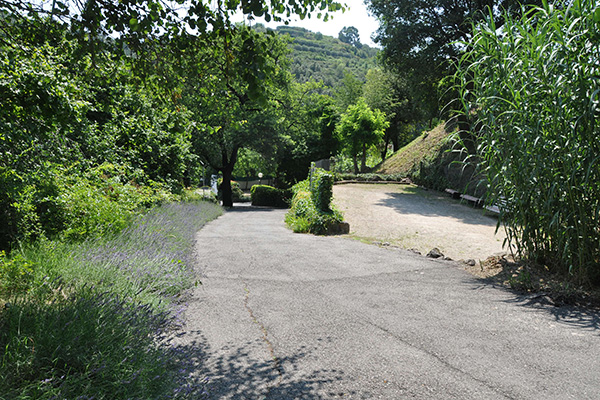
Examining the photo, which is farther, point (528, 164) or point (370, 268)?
point (370, 268)

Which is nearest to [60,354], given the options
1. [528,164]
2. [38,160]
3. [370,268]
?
[38,160]

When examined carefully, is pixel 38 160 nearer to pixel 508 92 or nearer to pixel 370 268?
pixel 370 268

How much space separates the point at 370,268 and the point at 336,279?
85cm

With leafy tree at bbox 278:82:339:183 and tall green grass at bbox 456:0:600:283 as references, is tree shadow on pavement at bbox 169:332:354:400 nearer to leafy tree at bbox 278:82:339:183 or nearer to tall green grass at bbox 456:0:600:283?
tall green grass at bbox 456:0:600:283

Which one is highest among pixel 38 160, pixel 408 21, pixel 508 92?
pixel 408 21

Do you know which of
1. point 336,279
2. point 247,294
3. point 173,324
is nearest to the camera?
point 173,324

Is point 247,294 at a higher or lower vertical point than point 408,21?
lower

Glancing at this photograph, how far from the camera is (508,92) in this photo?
522 centimetres

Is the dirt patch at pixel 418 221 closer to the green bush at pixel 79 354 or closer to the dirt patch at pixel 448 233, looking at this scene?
the dirt patch at pixel 448 233

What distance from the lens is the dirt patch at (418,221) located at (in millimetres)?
8781

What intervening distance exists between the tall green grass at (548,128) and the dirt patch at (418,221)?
85 cm

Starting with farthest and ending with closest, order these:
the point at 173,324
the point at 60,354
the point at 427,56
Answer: the point at 427,56, the point at 173,324, the point at 60,354

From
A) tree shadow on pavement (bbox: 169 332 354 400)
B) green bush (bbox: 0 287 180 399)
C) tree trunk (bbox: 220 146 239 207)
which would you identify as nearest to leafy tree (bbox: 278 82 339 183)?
tree trunk (bbox: 220 146 239 207)

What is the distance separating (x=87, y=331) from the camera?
2.36m
